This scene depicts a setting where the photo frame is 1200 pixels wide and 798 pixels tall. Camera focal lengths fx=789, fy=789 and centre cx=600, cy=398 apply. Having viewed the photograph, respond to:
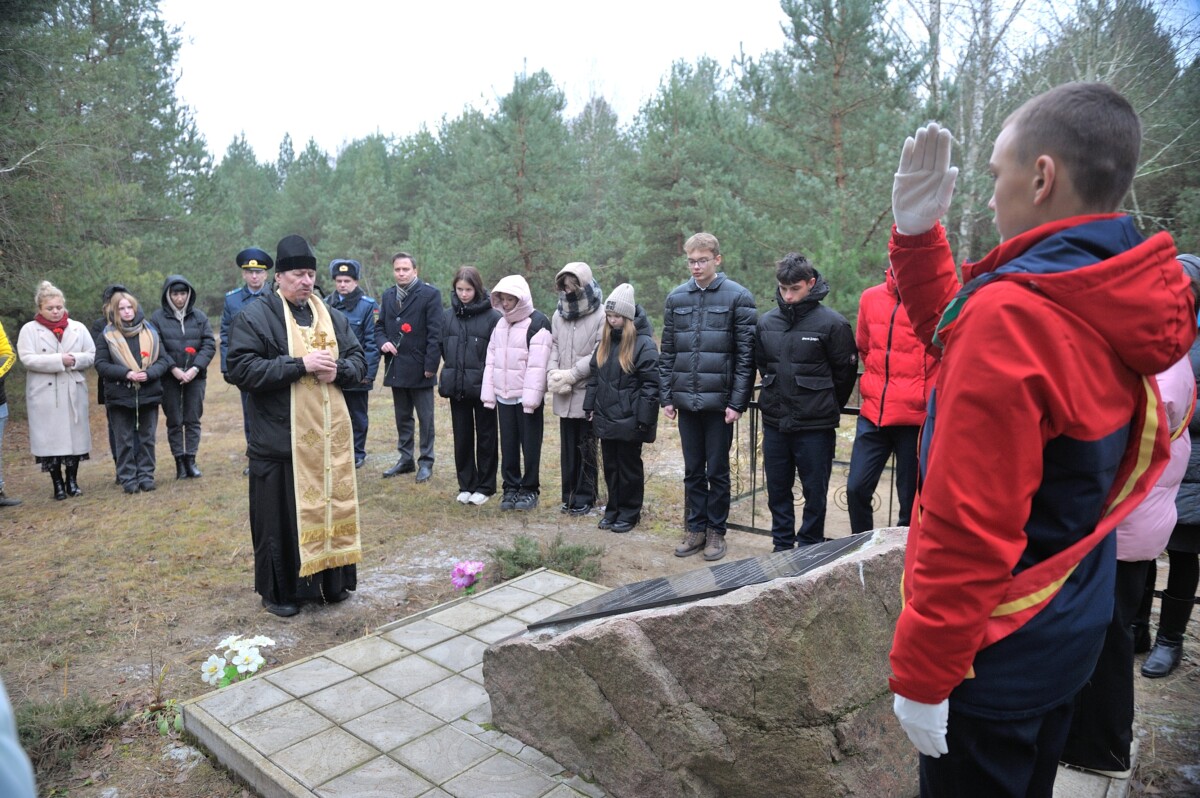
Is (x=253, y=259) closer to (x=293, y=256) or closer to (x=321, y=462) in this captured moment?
(x=293, y=256)

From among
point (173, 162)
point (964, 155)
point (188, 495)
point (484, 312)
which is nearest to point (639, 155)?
point (964, 155)

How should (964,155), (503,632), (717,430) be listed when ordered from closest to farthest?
(503,632)
(717,430)
(964,155)

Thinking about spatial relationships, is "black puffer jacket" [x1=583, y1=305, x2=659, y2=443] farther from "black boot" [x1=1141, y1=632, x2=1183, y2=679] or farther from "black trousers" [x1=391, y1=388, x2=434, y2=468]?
"black boot" [x1=1141, y1=632, x2=1183, y2=679]

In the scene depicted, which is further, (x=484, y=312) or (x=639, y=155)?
(x=639, y=155)

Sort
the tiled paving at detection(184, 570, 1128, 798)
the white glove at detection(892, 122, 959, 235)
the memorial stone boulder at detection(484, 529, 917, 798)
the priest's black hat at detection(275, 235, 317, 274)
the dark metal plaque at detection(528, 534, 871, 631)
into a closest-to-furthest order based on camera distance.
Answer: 1. the white glove at detection(892, 122, 959, 235)
2. the memorial stone boulder at detection(484, 529, 917, 798)
3. the dark metal plaque at detection(528, 534, 871, 631)
4. the tiled paving at detection(184, 570, 1128, 798)
5. the priest's black hat at detection(275, 235, 317, 274)

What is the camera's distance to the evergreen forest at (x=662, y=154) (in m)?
10.1

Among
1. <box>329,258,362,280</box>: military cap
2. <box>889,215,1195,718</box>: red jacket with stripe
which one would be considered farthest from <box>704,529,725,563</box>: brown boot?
<box>329,258,362,280</box>: military cap

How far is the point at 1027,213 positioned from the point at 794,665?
143 cm

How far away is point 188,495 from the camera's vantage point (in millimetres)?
7570

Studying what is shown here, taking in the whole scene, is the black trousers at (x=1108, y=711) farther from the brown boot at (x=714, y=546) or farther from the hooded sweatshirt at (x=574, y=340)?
the hooded sweatshirt at (x=574, y=340)

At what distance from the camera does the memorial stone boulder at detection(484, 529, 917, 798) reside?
2.37 meters

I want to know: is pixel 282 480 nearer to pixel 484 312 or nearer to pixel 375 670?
pixel 375 670

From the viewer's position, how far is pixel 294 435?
4473mm

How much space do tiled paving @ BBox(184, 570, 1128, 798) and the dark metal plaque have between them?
1.74 feet
